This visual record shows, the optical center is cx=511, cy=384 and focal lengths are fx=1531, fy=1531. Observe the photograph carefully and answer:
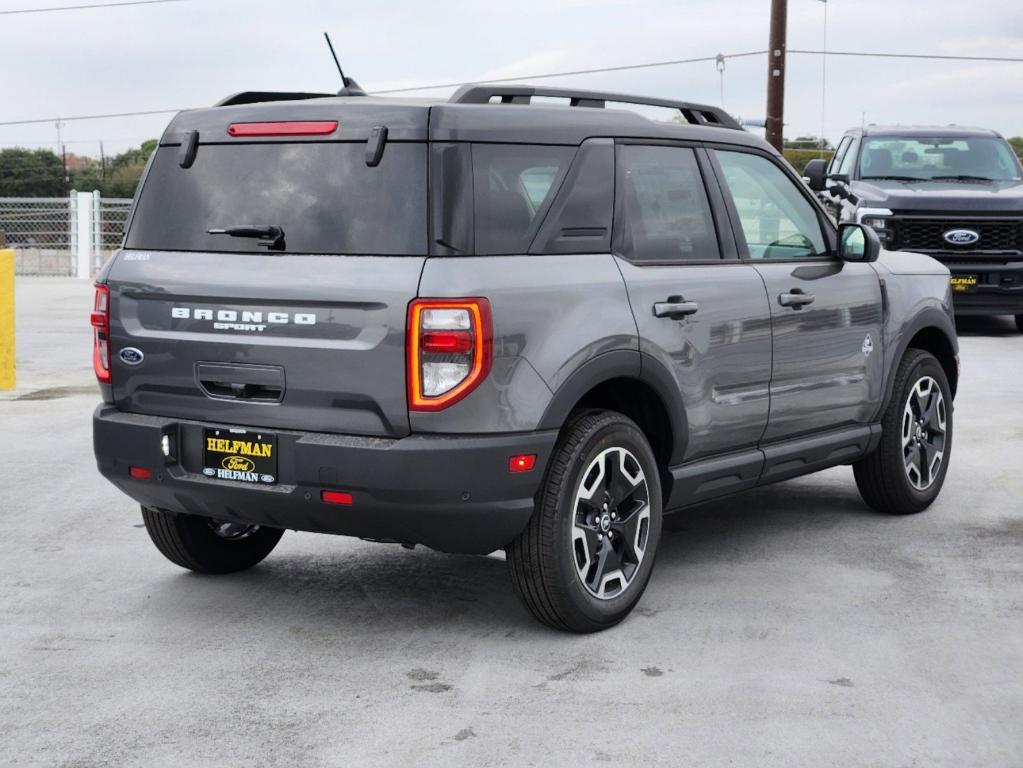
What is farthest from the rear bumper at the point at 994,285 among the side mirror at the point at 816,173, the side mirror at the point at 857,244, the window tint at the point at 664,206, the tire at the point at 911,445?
the window tint at the point at 664,206

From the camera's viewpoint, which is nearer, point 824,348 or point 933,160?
point 824,348

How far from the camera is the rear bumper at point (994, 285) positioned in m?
16.3

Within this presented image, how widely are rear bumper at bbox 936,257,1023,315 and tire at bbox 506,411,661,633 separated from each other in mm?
11590

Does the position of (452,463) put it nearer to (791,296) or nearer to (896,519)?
(791,296)

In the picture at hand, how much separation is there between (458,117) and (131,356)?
4.77ft

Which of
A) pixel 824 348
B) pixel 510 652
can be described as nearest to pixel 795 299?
pixel 824 348

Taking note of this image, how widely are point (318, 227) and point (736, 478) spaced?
212cm

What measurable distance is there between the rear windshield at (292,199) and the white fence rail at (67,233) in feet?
74.0

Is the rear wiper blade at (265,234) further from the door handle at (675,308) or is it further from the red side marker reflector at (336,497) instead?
the door handle at (675,308)

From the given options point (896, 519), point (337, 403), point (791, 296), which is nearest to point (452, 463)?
point (337, 403)

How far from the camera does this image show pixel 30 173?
91125mm

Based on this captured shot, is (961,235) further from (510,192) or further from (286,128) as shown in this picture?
(286,128)

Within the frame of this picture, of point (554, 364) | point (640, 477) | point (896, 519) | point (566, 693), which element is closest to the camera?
point (566, 693)

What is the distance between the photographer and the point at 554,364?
5090mm
